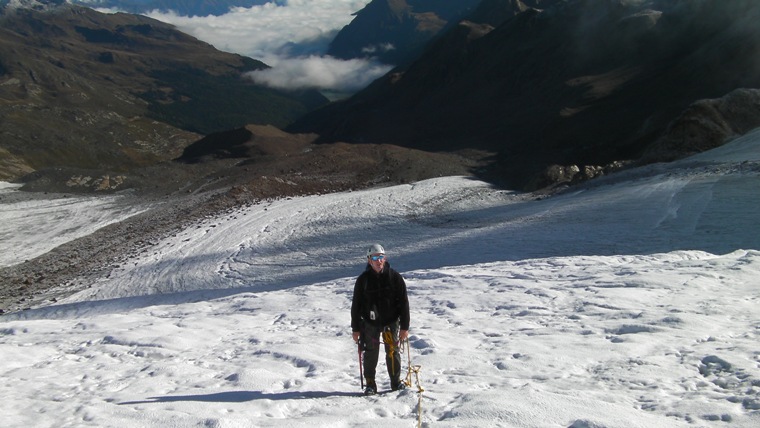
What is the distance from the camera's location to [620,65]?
224 ft

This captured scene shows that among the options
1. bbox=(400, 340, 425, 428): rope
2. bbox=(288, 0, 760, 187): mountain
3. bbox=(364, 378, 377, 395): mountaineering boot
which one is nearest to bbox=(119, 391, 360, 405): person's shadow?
bbox=(364, 378, 377, 395): mountaineering boot

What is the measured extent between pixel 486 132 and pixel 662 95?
19.2 m

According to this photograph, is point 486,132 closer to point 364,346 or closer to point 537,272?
point 537,272

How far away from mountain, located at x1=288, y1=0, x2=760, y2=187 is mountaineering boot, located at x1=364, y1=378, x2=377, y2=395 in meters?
32.1

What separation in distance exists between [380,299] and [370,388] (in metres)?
1.18

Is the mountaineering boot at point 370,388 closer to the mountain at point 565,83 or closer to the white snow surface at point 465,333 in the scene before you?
the white snow surface at point 465,333

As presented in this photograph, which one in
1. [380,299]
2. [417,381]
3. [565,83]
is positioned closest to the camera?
[380,299]

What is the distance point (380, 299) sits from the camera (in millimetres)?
7516

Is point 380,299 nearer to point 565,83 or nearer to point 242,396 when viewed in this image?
point 242,396

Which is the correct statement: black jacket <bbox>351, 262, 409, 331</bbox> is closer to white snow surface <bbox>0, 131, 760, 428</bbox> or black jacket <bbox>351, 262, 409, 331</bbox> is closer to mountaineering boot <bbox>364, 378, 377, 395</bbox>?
mountaineering boot <bbox>364, 378, 377, 395</bbox>

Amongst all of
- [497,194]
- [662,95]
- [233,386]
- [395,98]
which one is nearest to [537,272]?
[233,386]

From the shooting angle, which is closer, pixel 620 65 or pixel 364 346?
pixel 364 346

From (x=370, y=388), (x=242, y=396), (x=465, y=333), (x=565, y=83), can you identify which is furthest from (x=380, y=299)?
(x=565, y=83)

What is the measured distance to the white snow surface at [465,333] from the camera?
22.1 ft
